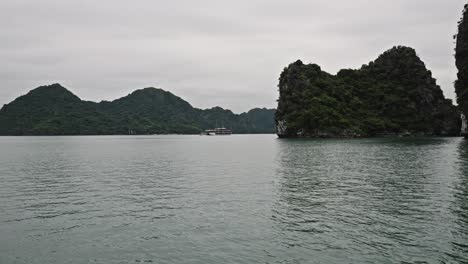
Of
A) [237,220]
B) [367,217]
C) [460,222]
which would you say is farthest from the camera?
[367,217]

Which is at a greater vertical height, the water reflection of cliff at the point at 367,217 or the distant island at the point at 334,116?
the distant island at the point at 334,116

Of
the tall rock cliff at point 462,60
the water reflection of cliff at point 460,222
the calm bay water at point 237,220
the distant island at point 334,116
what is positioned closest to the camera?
the water reflection of cliff at point 460,222

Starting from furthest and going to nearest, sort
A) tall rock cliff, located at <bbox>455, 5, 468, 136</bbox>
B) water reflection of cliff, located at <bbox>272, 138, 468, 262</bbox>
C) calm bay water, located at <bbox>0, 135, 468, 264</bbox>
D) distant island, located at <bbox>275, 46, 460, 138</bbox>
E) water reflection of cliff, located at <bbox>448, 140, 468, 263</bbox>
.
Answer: distant island, located at <bbox>275, 46, 460, 138</bbox> < tall rock cliff, located at <bbox>455, 5, 468, 136</bbox> < water reflection of cliff, located at <bbox>272, 138, 468, 262</bbox> < calm bay water, located at <bbox>0, 135, 468, 264</bbox> < water reflection of cliff, located at <bbox>448, 140, 468, 263</bbox>

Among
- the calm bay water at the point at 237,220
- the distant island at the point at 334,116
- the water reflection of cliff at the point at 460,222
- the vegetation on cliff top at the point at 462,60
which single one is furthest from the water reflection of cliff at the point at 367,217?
the distant island at the point at 334,116

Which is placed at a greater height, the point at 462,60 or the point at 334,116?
the point at 462,60

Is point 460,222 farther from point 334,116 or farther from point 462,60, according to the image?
point 334,116

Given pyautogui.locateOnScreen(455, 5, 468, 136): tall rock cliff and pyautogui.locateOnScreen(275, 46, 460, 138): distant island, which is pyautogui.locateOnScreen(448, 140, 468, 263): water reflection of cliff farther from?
pyautogui.locateOnScreen(275, 46, 460, 138): distant island

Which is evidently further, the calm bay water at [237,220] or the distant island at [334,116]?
the distant island at [334,116]

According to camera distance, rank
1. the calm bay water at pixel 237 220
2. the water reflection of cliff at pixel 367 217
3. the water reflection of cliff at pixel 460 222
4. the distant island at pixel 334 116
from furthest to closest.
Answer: the distant island at pixel 334 116 → the water reflection of cliff at pixel 367 217 → the calm bay water at pixel 237 220 → the water reflection of cliff at pixel 460 222

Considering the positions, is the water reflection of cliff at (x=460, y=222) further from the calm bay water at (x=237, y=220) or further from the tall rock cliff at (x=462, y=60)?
the tall rock cliff at (x=462, y=60)

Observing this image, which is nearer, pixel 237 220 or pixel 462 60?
pixel 237 220

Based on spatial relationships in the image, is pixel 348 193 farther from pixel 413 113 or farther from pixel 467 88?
pixel 413 113

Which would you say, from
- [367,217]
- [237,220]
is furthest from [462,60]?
[237,220]

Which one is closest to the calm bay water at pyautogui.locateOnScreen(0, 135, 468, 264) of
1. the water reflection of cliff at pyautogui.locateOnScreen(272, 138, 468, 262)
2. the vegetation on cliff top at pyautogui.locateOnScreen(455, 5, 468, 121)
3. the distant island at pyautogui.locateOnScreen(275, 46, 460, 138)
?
the water reflection of cliff at pyautogui.locateOnScreen(272, 138, 468, 262)
